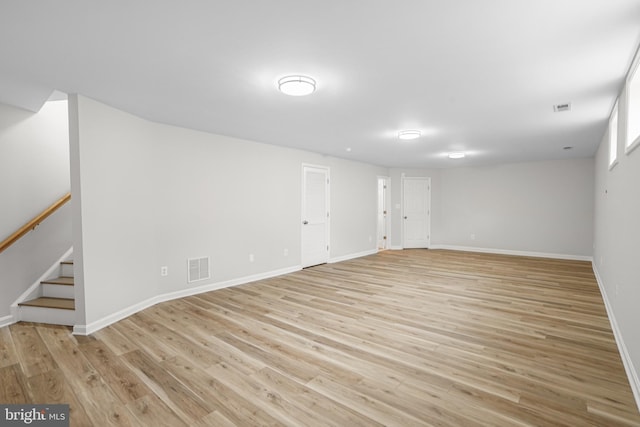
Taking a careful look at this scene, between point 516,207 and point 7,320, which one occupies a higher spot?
point 516,207

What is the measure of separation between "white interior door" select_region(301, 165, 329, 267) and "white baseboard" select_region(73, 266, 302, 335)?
20.0 inches

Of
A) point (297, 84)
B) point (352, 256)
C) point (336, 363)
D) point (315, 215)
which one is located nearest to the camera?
point (336, 363)

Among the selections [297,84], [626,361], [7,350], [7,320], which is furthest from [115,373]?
[626,361]

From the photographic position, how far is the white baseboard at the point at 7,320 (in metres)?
3.15

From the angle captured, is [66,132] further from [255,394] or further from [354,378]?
[354,378]

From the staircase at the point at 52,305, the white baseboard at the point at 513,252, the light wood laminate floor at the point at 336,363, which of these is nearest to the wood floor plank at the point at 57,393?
the light wood laminate floor at the point at 336,363

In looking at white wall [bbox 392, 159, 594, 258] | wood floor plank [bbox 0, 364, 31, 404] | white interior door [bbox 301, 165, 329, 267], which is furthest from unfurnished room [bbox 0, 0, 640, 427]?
white wall [bbox 392, 159, 594, 258]

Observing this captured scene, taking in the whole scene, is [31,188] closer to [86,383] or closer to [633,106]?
[86,383]

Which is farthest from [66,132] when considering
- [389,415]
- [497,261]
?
[497,261]

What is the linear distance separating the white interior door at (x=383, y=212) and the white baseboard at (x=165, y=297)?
152 inches

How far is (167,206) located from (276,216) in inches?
75.9

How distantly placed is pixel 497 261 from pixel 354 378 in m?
6.12

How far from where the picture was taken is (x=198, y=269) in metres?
4.39

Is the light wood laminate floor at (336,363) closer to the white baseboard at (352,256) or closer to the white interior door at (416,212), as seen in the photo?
the white baseboard at (352,256)
